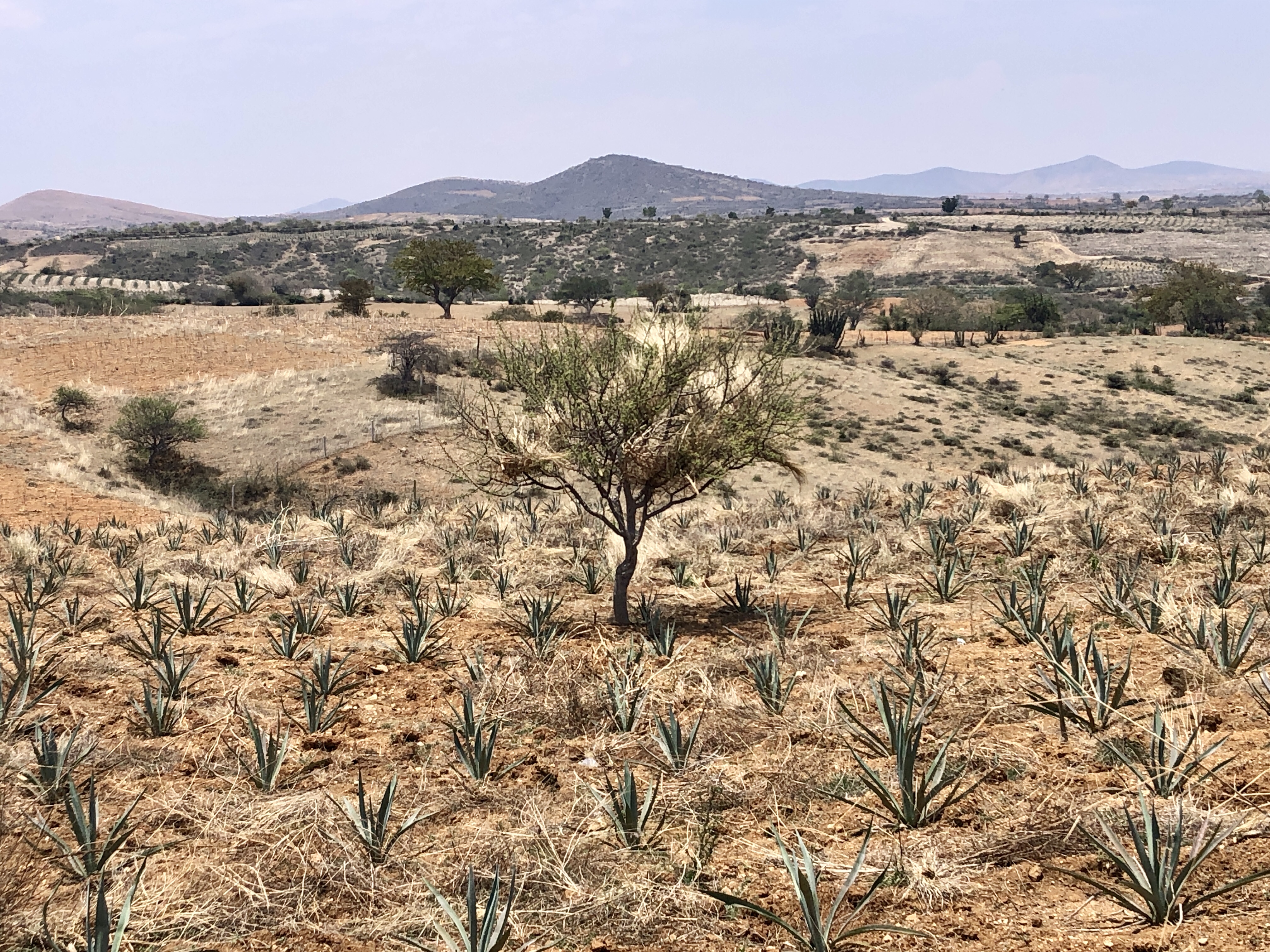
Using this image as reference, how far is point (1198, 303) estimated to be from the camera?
5122cm

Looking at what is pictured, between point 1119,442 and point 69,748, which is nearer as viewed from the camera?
point 69,748

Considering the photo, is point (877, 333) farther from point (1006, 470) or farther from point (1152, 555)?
point (1152, 555)

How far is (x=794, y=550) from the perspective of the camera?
9.91 m

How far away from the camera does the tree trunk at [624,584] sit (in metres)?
7.08

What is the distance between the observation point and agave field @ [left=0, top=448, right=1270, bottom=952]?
9.69 feet

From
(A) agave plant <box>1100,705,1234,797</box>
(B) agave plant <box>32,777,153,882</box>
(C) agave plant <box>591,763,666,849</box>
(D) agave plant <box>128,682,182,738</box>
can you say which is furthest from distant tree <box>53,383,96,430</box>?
(A) agave plant <box>1100,705,1234,797</box>

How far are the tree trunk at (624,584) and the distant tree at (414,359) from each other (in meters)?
22.2

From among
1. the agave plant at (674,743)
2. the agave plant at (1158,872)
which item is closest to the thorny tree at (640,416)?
the agave plant at (674,743)

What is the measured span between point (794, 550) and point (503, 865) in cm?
710

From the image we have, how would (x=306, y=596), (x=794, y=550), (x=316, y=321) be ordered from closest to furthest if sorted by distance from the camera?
(x=306, y=596) < (x=794, y=550) < (x=316, y=321)

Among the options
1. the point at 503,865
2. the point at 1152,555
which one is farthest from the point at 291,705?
the point at 1152,555

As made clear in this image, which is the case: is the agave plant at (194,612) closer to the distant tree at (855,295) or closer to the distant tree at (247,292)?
the distant tree at (855,295)

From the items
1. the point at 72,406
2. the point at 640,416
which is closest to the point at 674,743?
the point at 640,416

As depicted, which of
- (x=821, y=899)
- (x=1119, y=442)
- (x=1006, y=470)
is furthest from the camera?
(x=1119, y=442)
